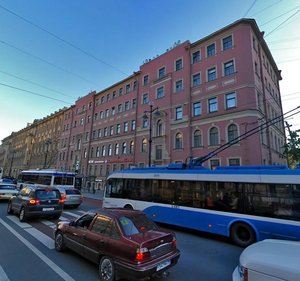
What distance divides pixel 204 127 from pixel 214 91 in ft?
14.4

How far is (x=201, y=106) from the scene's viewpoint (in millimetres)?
25797

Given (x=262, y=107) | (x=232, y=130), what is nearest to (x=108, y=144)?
(x=232, y=130)

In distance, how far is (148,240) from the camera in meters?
4.61

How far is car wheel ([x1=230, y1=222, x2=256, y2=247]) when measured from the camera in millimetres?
8156

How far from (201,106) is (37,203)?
20607 mm

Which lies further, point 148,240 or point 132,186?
point 132,186

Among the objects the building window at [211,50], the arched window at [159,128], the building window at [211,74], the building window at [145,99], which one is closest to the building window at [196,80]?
the building window at [211,74]

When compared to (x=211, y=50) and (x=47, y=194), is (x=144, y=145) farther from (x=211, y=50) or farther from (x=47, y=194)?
(x=47, y=194)

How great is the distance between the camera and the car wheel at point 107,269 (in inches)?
183

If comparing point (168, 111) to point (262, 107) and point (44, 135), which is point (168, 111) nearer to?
point (262, 107)

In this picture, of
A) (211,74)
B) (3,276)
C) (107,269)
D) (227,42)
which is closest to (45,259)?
(3,276)

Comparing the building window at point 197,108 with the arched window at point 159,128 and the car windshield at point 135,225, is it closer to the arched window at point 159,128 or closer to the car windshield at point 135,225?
the arched window at point 159,128

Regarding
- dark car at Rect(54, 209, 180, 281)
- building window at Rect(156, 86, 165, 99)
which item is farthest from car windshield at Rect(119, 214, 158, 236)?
building window at Rect(156, 86, 165, 99)

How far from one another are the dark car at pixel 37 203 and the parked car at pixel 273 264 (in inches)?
405
